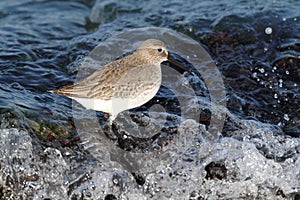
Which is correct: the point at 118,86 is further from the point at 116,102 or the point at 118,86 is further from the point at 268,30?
the point at 268,30

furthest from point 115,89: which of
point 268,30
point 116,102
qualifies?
point 268,30

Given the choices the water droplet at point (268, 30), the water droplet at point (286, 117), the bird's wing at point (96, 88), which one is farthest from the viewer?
the water droplet at point (268, 30)

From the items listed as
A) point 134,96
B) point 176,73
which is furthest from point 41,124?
point 176,73

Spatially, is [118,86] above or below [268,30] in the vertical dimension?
below

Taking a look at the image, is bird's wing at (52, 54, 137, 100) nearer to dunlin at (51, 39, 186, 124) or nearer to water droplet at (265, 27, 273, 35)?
dunlin at (51, 39, 186, 124)

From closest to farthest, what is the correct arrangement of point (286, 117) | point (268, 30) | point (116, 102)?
point (116, 102)
point (286, 117)
point (268, 30)

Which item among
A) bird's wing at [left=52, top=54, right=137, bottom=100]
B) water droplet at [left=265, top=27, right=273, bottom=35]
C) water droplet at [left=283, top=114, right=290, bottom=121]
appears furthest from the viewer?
water droplet at [left=265, top=27, right=273, bottom=35]

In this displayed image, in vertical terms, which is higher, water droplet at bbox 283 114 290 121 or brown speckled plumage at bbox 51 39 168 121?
brown speckled plumage at bbox 51 39 168 121

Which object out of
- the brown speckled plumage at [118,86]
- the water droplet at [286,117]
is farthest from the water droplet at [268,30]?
the brown speckled plumage at [118,86]

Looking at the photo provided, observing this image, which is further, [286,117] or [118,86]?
[286,117]

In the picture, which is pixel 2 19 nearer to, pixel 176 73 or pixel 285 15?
pixel 176 73

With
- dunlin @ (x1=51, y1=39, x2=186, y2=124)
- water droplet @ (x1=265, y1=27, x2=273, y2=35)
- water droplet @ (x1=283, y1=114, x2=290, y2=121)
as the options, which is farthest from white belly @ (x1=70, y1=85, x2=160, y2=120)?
water droplet @ (x1=265, y1=27, x2=273, y2=35)

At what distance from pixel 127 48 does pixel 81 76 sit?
57.3 inches

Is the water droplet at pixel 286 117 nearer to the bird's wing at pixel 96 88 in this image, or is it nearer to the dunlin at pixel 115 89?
the dunlin at pixel 115 89
